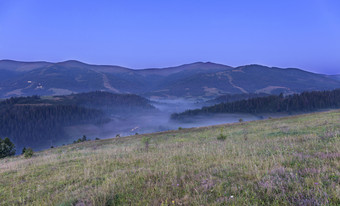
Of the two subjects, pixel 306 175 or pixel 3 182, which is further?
pixel 3 182

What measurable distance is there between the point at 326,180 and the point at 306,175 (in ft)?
1.66

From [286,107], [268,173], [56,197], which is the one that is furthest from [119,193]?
[286,107]

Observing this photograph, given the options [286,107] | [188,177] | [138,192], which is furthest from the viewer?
[286,107]

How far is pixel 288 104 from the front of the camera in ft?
515

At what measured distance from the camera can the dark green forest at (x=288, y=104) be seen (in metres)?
144

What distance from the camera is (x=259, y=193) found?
4.33 metres

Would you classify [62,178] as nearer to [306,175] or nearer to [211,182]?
[211,182]

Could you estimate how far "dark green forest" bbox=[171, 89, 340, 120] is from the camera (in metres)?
144

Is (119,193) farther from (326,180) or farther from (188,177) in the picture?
(326,180)

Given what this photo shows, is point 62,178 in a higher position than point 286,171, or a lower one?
lower

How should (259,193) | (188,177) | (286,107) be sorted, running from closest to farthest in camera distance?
(259,193), (188,177), (286,107)

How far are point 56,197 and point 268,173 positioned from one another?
6389 mm

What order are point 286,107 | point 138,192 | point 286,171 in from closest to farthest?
1. point 138,192
2. point 286,171
3. point 286,107

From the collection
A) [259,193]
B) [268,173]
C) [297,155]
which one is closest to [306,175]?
[268,173]
